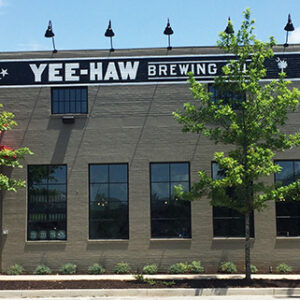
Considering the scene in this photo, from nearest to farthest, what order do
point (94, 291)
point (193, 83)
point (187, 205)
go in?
point (94, 291), point (193, 83), point (187, 205)

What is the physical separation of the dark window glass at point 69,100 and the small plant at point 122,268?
6.03 meters

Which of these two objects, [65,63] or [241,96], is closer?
[241,96]

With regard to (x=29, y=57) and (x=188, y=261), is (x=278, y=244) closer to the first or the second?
(x=188, y=261)

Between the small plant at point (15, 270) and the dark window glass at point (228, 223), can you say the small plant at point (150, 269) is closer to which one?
the dark window glass at point (228, 223)

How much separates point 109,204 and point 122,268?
246 cm

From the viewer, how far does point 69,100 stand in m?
19.5

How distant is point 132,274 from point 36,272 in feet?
11.8

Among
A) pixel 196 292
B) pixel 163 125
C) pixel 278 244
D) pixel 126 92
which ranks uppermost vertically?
pixel 126 92

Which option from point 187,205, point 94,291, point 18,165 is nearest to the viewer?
point 94,291

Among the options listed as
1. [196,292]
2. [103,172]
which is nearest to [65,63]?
[103,172]

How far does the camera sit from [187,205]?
62.3 ft

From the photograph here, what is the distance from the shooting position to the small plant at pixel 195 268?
18.1m

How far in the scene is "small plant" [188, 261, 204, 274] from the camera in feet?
59.5

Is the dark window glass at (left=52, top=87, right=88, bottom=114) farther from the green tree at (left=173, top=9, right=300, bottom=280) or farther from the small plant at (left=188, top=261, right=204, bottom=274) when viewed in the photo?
the small plant at (left=188, top=261, right=204, bottom=274)
